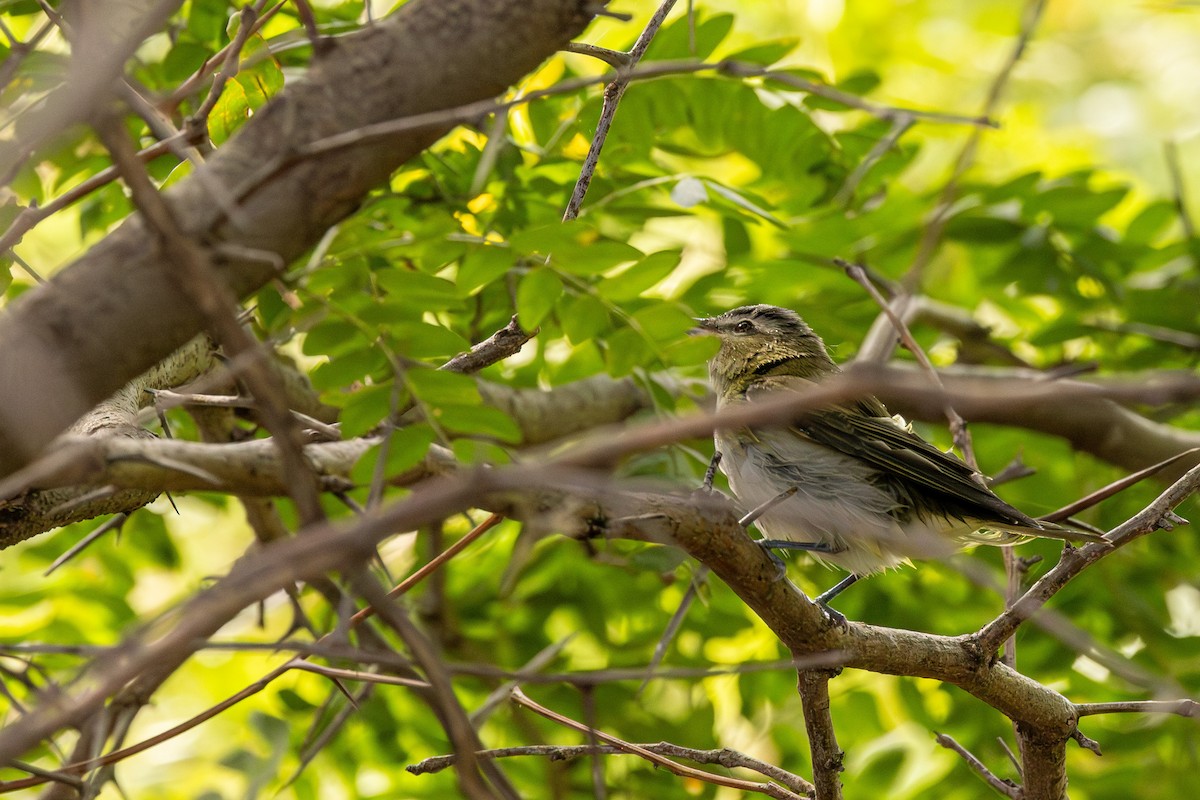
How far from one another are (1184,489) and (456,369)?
66.1 inches

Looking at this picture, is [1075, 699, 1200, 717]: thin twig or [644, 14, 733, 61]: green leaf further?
[644, 14, 733, 61]: green leaf

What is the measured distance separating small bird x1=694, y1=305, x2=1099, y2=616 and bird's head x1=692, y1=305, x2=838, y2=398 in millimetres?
186

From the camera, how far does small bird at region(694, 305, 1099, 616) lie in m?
3.23

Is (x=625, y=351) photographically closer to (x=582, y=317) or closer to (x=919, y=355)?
(x=582, y=317)

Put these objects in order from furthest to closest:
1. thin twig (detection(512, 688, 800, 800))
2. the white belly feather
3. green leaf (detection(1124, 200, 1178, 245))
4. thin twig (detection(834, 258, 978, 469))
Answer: green leaf (detection(1124, 200, 1178, 245)), the white belly feather, thin twig (detection(834, 258, 978, 469)), thin twig (detection(512, 688, 800, 800))

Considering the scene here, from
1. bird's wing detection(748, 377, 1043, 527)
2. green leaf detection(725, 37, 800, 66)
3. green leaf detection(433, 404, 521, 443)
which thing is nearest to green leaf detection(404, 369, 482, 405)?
green leaf detection(433, 404, 521, 443)

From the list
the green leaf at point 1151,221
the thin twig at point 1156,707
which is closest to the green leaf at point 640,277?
the thin twig at point 1156,707

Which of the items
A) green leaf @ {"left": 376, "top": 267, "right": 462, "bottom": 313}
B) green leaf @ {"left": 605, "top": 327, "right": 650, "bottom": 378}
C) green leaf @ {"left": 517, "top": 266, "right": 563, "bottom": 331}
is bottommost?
green leaf @ {"left": 605, "top": 327, "right": 650, "bottom": 378}

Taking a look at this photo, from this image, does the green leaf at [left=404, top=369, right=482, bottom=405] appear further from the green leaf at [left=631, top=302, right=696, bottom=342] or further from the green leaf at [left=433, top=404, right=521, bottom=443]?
the green leaf at [left=631, top=302, right=696, bottom=342]

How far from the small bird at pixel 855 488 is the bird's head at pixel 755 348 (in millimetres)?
186

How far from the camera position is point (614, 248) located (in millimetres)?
2535

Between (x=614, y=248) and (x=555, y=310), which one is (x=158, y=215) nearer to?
(x=614, y=248)

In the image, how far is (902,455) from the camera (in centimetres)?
341

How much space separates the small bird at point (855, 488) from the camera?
323 centimetres
